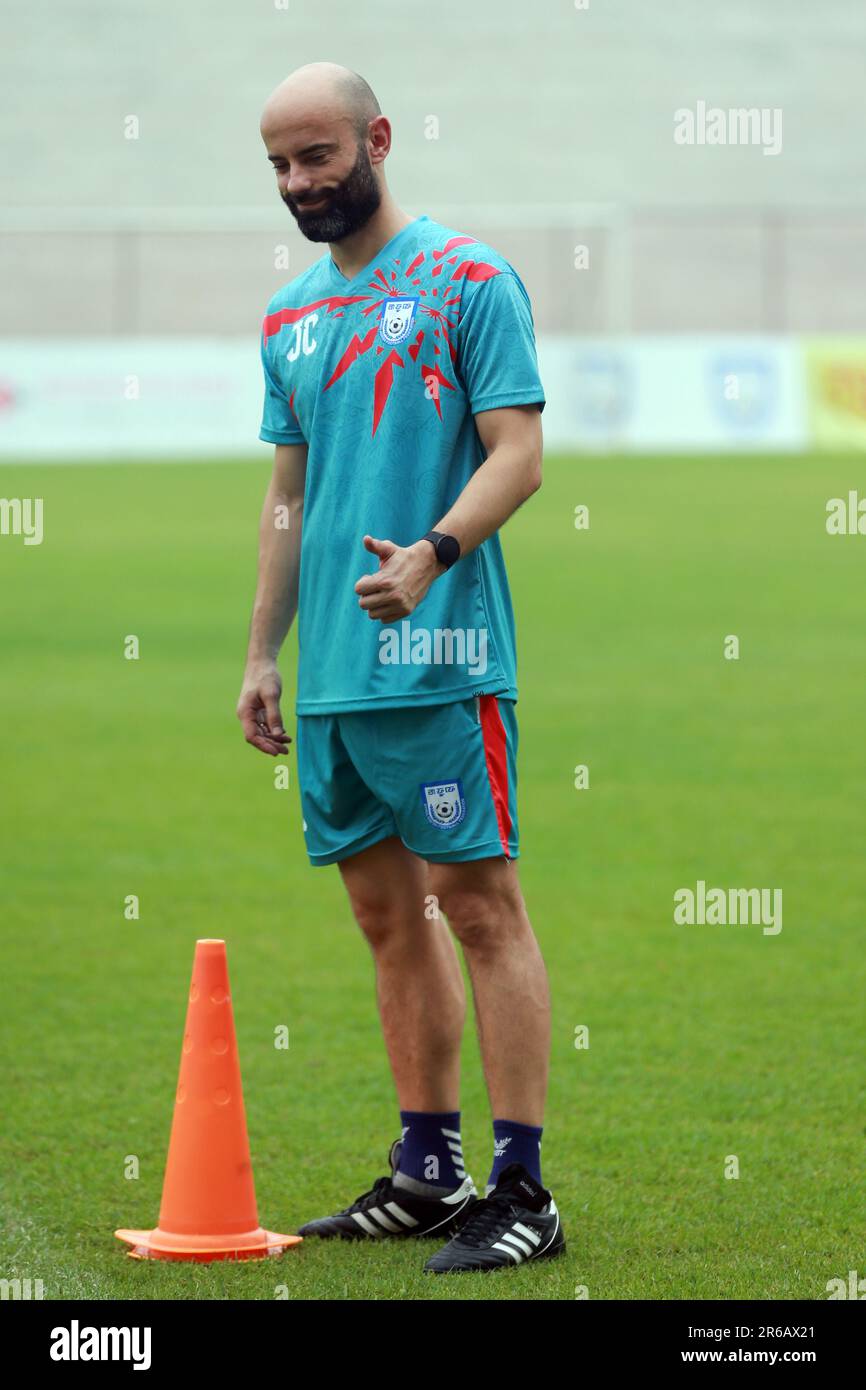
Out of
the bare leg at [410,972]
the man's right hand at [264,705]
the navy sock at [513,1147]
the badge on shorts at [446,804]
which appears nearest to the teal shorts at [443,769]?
the badge on shorts at [446,804]

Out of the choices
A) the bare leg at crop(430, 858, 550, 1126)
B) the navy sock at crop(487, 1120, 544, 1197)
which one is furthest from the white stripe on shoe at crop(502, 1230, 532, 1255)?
the bare leg at crop(430, 858, 550, 1126)

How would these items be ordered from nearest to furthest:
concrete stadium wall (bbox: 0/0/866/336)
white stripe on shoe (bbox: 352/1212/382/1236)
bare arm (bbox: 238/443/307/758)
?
white stripe on shoe (bbox: 352/1212/382/1236), bare arm (bbox: 238/443/307/758), concrete stadium wall (bbox: 0/0/866/336)

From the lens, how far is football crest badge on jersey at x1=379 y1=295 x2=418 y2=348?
3.73 meters

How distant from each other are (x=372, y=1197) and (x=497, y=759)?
0.94 m

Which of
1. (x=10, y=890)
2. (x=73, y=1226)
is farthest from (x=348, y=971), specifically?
(x=73, y=1226)

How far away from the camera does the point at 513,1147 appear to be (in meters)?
3.81

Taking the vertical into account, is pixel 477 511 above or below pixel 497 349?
below

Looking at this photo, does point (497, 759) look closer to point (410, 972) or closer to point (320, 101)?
point (410, 972)

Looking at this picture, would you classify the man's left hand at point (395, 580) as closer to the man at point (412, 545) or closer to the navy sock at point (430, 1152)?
the man at point (412, 545)

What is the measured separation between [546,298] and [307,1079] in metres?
30.7

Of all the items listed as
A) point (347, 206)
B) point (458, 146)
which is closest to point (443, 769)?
point (347, 206)

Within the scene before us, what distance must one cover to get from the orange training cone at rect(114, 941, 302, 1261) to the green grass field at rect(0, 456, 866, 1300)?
101mm

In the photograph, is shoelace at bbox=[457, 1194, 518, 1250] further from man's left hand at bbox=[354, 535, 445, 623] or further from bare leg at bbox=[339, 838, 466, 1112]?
man's left hand at bbox=[354, 535, 445, 623]

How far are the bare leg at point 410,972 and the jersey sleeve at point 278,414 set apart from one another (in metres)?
0.85
